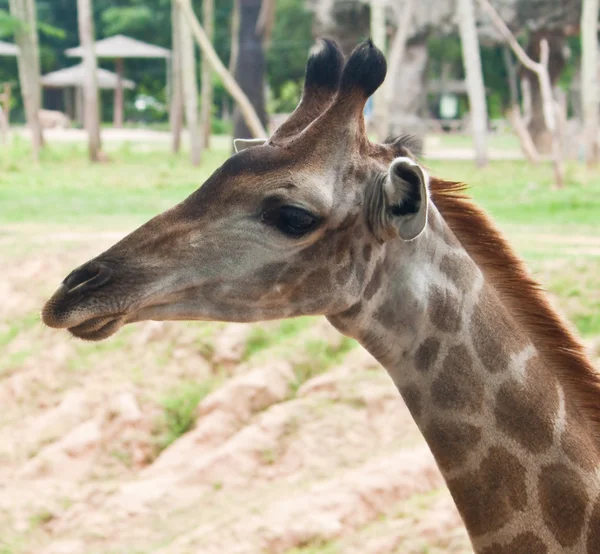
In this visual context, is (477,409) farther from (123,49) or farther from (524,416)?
(123,49)

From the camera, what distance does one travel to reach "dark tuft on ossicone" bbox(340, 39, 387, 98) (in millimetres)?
3250

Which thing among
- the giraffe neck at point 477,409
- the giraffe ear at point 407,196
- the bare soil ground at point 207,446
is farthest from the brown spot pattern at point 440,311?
the bare soil ground at point 207,446

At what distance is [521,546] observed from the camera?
10.5ft

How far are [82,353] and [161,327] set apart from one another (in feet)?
3.11

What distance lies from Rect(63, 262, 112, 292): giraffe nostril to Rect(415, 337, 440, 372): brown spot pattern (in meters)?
0.95

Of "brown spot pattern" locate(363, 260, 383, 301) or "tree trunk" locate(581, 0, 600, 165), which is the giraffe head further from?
"tree trunk" locate(581, 0, 600, 165)

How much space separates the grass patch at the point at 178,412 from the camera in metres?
9.88

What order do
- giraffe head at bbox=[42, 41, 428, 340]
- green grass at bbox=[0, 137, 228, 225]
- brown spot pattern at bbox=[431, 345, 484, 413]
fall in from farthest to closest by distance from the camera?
green grass at bbox=[0, 137, 228, 225]
brown spot pattern at bbox=[431, 345, 484, 413]
giraffe head at bbox=[42, 41, 428, 340]

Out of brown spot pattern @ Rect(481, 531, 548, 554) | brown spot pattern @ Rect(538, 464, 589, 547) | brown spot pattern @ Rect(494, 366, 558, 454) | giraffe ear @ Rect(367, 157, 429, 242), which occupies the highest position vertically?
giraffe ear @ Rect(367, 157, 429, 242)

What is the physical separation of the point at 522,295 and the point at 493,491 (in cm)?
62

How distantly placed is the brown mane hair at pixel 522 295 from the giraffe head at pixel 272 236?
0.90ft

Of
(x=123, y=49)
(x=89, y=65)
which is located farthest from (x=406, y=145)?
(x=123, y=49)

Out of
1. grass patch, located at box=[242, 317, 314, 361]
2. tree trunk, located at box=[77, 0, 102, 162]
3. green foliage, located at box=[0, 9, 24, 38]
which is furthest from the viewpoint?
tree trunk, located at box=[77, 0, 102, 162]

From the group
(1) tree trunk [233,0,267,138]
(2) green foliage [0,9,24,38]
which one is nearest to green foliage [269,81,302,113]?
(1) tree trunk [233,0,267,138]
